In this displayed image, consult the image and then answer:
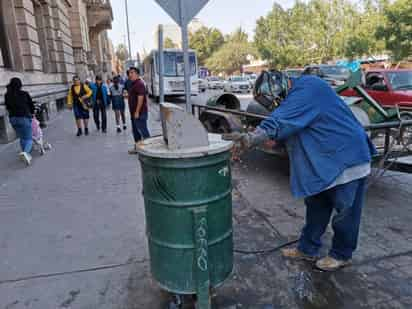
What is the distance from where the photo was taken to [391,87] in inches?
404

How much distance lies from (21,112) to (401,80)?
10214 millimetres

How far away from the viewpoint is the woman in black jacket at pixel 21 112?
696 centimetres

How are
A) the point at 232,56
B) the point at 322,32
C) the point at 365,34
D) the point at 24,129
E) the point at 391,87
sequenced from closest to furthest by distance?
the point at 24,129 < the point at 391,87 < the point at 365,34 < the point at 322,32 < the point at 232,56

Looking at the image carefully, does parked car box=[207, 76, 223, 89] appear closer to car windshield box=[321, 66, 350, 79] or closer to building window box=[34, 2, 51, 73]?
car windshield box=[321, 66, 350, 79]

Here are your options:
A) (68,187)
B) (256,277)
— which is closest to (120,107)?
(68,187)

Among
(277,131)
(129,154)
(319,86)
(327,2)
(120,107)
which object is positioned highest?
(327,2)

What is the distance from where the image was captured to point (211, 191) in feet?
7.54

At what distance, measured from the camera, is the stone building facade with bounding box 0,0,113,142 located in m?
11.3

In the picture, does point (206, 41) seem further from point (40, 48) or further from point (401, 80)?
point (401, 80)

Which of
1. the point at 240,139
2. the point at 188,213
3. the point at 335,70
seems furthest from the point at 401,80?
the point at 188,213

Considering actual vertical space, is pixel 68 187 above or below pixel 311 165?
below

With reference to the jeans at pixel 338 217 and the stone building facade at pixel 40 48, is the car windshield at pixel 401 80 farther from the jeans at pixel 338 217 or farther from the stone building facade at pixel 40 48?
the stone building facade at pixel 40 48

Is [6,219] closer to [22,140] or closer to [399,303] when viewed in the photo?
[22,140]

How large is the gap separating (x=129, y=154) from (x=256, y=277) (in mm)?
5154
